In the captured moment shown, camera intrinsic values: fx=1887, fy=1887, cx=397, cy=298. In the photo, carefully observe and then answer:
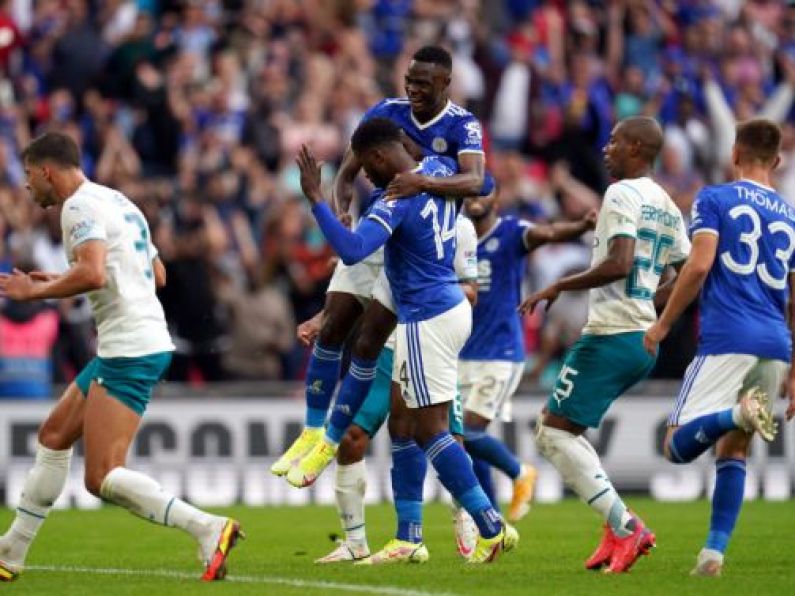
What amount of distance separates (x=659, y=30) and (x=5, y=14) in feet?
29.1

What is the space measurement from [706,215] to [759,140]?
62cm

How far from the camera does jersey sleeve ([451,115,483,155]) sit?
12.4 metres

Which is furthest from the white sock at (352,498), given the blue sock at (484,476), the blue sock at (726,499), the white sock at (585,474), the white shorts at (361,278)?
the blue sock at (726,499)

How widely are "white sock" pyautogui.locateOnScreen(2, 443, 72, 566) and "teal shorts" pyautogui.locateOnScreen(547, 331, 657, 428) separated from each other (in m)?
3.18

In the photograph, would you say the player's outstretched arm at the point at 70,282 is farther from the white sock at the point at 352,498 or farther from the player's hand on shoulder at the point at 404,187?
the white sock at the point at 352,498

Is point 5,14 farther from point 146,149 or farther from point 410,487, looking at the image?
point 410,487

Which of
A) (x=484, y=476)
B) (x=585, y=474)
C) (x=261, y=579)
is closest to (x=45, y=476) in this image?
(x=261, y=579)

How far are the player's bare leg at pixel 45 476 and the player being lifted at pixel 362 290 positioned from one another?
1.52 metres

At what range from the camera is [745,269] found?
37.1 ft

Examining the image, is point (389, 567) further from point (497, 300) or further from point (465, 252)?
point (497, 300)

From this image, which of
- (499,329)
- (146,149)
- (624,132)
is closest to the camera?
(624,132)

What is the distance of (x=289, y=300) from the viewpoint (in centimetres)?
2133

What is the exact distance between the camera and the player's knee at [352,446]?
12969 mm

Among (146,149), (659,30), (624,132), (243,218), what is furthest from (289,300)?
(624,132)
